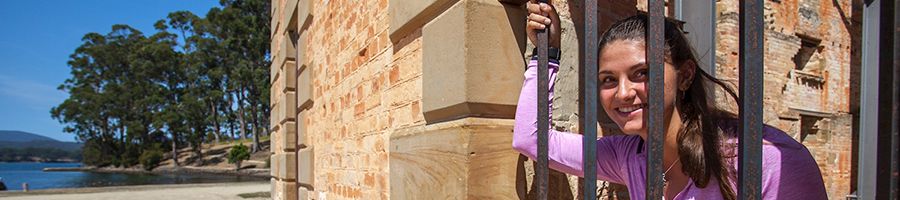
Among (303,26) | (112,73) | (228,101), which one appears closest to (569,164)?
(303,26)

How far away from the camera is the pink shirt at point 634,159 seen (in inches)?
54.6

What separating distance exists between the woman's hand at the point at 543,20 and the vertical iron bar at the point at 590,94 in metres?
0.34

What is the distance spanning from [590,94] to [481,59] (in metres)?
0.73

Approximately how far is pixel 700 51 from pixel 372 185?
212cm

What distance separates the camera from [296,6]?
24.6 feet

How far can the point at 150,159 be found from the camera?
4534 cm

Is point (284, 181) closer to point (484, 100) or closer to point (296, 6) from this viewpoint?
point (296, 6)

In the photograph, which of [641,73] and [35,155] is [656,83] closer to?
[641,73]

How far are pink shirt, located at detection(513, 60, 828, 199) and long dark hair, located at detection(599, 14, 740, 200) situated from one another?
3 centimetres

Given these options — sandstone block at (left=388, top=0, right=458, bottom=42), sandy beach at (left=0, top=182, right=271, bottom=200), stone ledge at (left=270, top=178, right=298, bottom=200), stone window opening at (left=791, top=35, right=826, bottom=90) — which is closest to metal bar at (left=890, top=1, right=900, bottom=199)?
sandstone block at (left=388, top=0, right=458, bottom=42)

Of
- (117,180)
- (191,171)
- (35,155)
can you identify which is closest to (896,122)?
(117,180)

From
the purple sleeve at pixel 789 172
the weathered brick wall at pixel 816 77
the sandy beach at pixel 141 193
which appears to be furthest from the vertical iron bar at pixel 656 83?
the sandy beach at pixel 141 193

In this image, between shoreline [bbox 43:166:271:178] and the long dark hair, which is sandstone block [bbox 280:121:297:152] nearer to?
the long dark hair

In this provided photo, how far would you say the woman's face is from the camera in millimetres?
1668
